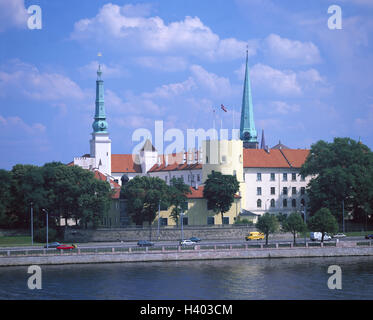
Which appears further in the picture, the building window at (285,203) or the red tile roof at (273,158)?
the building window at (285,203)

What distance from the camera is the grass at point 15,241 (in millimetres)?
85250

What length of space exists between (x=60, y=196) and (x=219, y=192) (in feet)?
73.4

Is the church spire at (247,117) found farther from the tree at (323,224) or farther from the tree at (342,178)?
the tree at (323,224)

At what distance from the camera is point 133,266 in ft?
217

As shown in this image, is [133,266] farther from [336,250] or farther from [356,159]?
[356,159]

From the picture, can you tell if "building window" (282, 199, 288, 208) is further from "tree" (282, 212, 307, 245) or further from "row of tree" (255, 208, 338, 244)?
"tree" (282, 212, 307, 245)

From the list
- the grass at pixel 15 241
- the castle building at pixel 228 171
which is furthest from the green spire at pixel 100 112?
the grass at pixel 15 241

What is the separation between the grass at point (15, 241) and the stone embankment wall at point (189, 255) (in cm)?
1833

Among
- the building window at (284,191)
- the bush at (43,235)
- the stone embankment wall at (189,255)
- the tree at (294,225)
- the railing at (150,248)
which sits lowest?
the stone embankment wall at (189,255)

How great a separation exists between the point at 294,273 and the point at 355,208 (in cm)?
4374

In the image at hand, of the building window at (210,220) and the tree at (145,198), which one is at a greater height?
the tree at (145,198)

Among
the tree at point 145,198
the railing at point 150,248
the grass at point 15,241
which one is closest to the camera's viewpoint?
the railing at point 150,248

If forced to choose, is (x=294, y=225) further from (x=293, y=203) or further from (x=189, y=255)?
(x=293, y=203)

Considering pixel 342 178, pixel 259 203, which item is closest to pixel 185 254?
pixel 342 178
